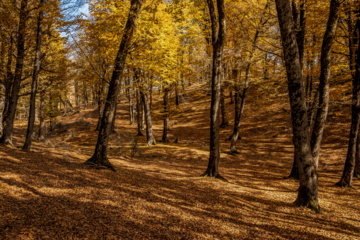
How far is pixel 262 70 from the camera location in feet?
52.0

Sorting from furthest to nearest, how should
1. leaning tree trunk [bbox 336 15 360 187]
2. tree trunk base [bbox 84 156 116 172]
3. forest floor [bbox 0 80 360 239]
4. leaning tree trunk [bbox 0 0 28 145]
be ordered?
1. leaning tree trunk [bbox 0 0 28 145]
2. leaning tree trunk [bbox 336 15 360 187]
3. tree trunk base [bbox 84 156 116 172]
4. forest floor [bbox 0 80 360 239]

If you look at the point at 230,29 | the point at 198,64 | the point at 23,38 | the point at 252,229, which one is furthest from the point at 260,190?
the point at 23,38

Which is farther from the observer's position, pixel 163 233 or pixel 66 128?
pixel 66 128

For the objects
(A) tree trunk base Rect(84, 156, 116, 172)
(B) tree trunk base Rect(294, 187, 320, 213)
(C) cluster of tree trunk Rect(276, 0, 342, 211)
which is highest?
(C) cluster of tree trunk Rect(276, 0, 342, 211)

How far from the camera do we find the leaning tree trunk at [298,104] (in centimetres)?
523

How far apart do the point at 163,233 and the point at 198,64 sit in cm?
1500

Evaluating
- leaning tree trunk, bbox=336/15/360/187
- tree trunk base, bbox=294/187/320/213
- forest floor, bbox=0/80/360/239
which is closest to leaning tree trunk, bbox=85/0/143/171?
forest floor, bbox=0/80/360/239

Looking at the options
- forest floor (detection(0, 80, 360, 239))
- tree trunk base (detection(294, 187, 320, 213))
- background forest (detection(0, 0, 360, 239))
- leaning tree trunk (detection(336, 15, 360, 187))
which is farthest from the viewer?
leaning tree trunk (detection(336, 15, 360, 187))

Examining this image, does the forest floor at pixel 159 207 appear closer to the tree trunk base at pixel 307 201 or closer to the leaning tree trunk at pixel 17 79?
the tree trunk base at pixel 307 201

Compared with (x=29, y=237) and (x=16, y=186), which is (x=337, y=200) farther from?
(x=16, y=186)

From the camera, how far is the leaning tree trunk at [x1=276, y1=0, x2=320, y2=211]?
523 centimetres

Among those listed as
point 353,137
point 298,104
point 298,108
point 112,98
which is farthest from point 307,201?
point 112,98

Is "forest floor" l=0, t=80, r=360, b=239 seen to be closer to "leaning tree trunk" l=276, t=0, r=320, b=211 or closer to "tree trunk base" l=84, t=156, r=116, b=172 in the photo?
"tree trunk base" l=84, t=156, r=116, b=172

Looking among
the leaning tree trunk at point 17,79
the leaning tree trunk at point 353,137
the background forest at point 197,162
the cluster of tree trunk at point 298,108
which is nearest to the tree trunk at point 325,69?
the background forest at point 197,162
